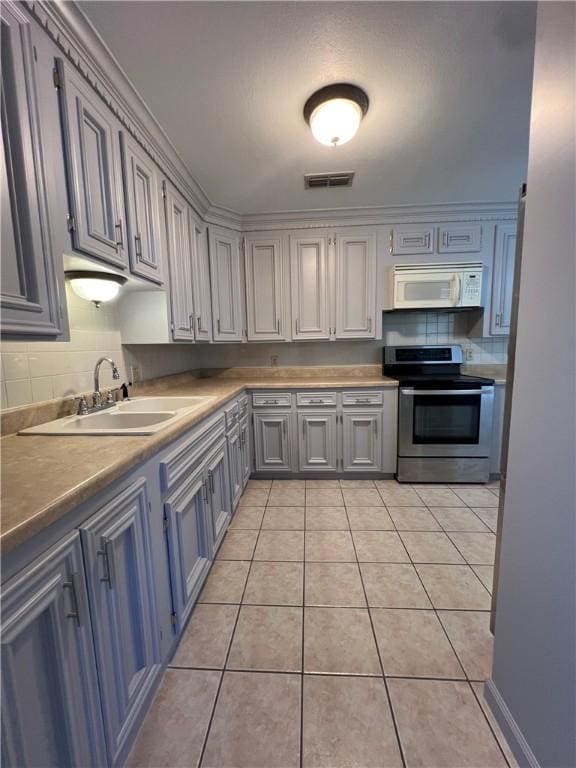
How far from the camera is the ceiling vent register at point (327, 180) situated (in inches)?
85.7

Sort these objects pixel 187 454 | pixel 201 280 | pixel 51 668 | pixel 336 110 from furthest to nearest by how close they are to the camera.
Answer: pixel 201 280 < pixel 336 110 < pixel 187 454 < pixel 51 668

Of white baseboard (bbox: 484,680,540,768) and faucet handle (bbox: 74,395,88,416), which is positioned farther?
faucet handle (bbox: 74,395,88,416)

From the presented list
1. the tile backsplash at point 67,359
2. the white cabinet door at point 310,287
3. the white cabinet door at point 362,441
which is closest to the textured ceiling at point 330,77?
the white cabinet door at point 310,287

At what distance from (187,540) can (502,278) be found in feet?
10.8

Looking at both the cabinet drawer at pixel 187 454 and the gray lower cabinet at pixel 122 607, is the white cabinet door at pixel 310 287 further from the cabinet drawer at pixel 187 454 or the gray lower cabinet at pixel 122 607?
the gray lower cabinet at pixel 122 607

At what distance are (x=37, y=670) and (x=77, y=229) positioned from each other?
1279 mm

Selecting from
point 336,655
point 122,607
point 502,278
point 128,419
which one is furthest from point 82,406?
point 502,278

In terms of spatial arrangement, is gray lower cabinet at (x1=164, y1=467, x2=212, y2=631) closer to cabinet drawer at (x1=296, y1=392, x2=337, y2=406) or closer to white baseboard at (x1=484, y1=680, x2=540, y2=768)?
white baseboard at (x1=484, y1=680, x2=540, y2=768)

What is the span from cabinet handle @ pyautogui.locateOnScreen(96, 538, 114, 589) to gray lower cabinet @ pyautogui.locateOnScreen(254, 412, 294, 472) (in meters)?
1.99

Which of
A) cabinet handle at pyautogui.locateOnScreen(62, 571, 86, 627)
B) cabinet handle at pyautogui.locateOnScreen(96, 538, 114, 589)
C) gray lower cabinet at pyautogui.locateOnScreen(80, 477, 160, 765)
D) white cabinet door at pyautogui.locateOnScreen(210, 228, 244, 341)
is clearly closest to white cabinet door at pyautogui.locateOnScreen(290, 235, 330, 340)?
white cabinet door at pyautogui.locateOnScreen(210, 228, 244, 341)

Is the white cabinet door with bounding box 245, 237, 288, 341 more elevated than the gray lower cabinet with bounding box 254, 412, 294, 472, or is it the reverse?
the white cabinet door with bounding box 245, 237, 288, 341

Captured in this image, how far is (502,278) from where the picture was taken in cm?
281

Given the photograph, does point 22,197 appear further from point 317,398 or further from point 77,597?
point 317,398

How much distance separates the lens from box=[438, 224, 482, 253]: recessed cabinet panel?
2.77 m
